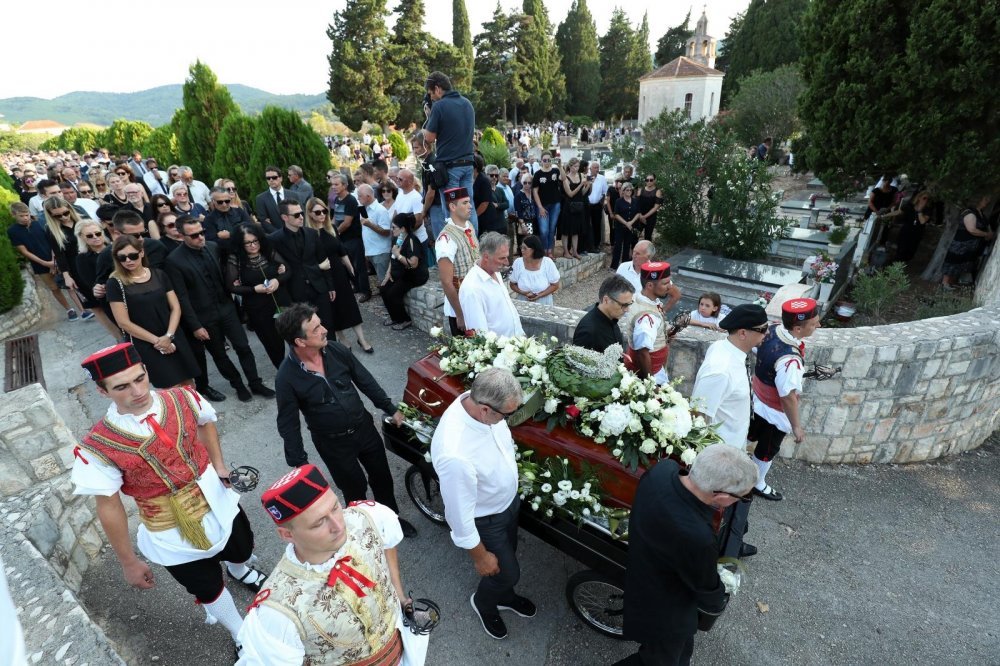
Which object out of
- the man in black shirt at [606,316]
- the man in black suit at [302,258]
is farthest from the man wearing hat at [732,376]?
the man in black suit at [302,258]

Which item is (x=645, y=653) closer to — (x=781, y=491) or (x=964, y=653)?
(x=964, y=653)

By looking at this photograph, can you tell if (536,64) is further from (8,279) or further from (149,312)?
(149,312)

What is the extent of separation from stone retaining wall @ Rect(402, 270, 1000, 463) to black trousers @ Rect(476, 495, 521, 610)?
2.81 m

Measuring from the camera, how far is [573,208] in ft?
33.2

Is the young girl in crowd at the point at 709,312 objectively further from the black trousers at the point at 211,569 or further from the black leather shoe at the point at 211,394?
the black leather shoe at the point at 211,394

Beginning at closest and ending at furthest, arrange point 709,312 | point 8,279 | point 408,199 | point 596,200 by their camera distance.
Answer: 1. point 709,312
2. point 408,199
3. point 8,279
4. point 596,200

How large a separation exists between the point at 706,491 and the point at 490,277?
2.64m

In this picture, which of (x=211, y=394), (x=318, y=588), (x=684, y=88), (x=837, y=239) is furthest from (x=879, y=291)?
(x=684, y=88)

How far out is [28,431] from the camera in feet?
12.5

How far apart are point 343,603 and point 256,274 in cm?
446

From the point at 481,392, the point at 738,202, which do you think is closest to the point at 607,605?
the point at 481,392

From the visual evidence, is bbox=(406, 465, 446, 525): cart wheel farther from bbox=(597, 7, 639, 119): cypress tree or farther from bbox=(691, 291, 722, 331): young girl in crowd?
bbox=(597, 7, 639, 119): cypress tree

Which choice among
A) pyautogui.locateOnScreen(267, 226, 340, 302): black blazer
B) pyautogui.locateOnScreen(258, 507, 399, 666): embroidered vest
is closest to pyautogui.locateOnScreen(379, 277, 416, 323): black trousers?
pyautogui.locateOnScreen(267, 226, 340, 302): black blazer

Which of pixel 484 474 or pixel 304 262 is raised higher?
pixel 304 262
